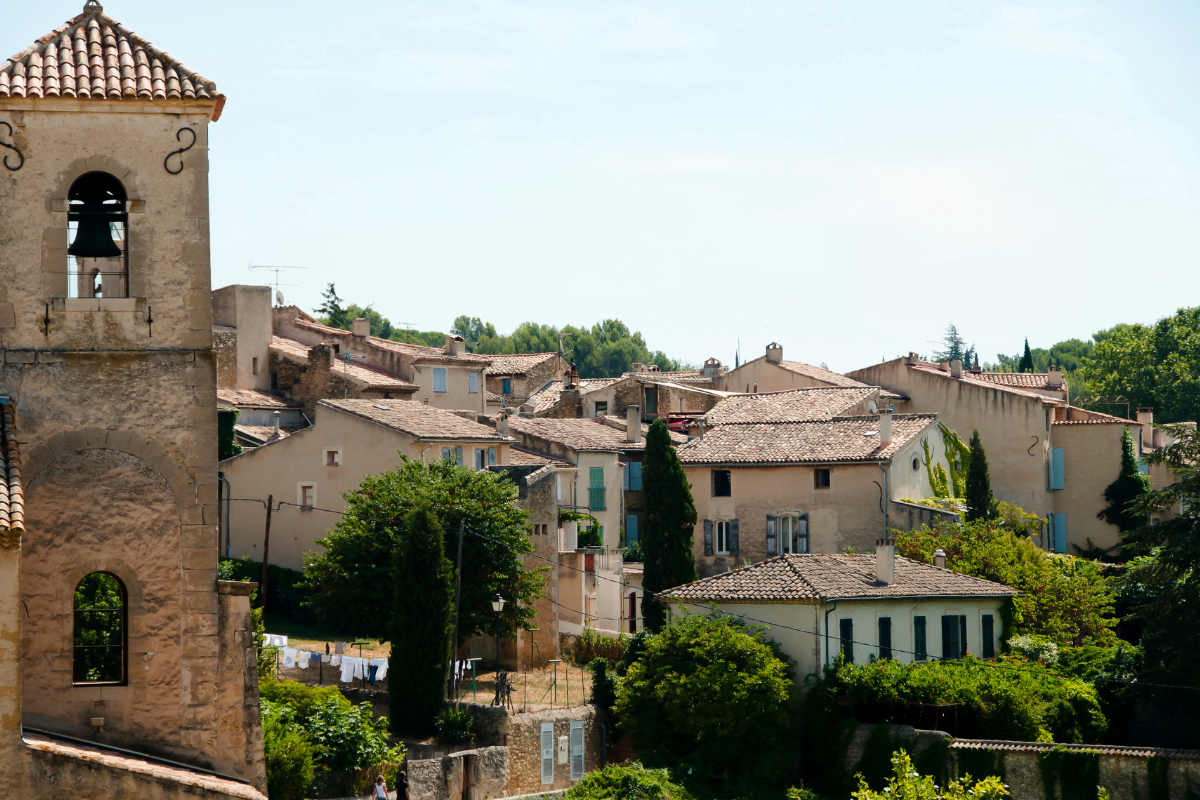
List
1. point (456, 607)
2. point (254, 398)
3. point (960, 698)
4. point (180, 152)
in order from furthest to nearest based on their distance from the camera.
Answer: point (254, 398) → point (456, 607) → point (960, 698) → point (180, 152)

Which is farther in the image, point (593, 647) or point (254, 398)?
point (254, 398)

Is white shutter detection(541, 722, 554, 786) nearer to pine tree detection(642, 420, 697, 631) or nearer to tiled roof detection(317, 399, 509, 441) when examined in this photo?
pine tree detection(642, 420, 697, 631)

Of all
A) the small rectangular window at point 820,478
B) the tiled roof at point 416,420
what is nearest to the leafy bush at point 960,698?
the small rectangular window at point 820,478

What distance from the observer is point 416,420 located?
165 feet

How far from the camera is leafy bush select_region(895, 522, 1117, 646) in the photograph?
43969mm

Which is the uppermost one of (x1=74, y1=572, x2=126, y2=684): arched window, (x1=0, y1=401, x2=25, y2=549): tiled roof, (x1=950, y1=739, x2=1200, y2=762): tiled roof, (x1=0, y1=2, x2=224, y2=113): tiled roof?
(x1=0, y1=2, x2=224, y2=113): tiled roof

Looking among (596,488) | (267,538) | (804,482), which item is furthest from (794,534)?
(267,538)

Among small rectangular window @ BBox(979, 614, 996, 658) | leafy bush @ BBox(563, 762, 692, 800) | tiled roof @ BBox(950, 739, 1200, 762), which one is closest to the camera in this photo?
leafy bush @ BBox(563, 762, 692, 800)

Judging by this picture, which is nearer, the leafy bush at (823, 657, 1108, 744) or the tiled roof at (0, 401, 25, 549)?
the tiled roof at (0, 401, 25, 549)

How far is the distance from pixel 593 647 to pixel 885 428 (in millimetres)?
14226

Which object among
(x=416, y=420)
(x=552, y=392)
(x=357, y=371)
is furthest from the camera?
(x=552, y=392)

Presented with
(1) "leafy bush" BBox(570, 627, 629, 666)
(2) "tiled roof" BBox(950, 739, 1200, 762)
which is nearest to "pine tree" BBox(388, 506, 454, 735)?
(1) "leafy bush" BBox(570, 627, 629, 666)

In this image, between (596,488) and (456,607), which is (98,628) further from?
(596,488)

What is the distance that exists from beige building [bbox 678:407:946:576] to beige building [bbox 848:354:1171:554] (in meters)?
6.85
